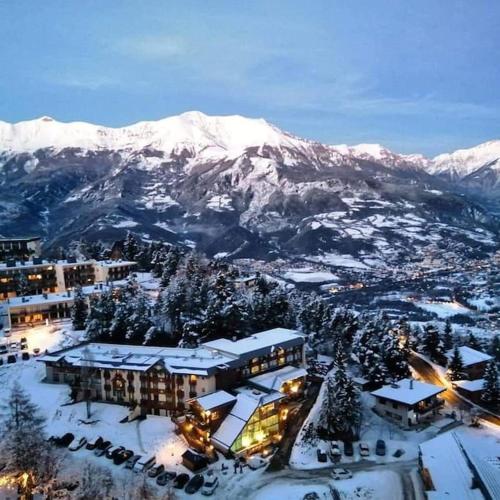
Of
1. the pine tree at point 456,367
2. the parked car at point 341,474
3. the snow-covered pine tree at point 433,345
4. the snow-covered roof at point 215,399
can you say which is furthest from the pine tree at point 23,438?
the snow-covered pine tree at point 433,345

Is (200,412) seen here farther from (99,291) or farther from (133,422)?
(99,291)

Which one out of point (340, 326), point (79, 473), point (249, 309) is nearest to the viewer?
point (79, 473)

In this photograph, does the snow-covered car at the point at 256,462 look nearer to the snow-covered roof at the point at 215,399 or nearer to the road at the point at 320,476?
the road at the point at 320,476

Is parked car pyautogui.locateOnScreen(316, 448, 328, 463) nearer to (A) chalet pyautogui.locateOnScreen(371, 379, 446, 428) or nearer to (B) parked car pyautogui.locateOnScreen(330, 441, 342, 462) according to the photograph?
(B) parked car pyautogui.locateOnScreen(330, 441, 342, 462)

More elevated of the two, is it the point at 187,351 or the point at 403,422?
the point at 187,351

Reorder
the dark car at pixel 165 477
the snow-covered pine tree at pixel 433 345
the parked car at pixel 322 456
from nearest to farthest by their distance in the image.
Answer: the dark car at pixel 165 477 < the parked car at pixel 322 456 < the snow-covered pine tree at pixel 433 345

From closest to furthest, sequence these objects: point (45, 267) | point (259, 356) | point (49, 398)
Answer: point (49, 398), point (259, 356), point (45, 267)

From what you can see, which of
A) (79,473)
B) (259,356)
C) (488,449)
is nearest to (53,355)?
(79,473)
